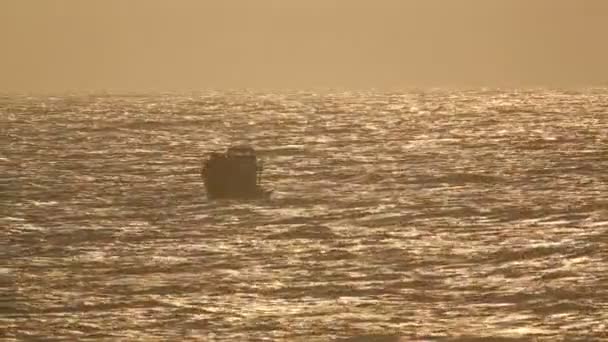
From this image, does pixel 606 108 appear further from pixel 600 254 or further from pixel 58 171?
pixel 600 254

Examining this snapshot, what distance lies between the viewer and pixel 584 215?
50250 mm

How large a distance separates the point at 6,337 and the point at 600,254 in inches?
762

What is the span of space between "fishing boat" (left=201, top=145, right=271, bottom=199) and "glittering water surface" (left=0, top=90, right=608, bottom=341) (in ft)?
3.45

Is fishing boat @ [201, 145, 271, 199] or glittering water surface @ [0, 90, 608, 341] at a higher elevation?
fishing boat @ [201, 145, 271, 199]

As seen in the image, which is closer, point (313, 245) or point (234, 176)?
point (313, 245)

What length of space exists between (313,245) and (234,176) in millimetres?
14661

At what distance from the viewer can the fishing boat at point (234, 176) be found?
57.0 metres

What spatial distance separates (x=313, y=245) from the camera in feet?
143

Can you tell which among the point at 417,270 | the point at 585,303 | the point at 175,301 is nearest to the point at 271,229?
the point at 417,270

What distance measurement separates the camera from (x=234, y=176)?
189 ft

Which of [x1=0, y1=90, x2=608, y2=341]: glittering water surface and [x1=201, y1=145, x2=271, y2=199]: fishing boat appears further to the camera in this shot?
[x1=201, y1=145, x2=271, y2=199]: fishing boat

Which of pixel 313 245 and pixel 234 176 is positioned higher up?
pixel 234 176

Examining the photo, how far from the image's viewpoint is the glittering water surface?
1251 inches

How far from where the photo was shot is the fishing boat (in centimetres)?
5697
